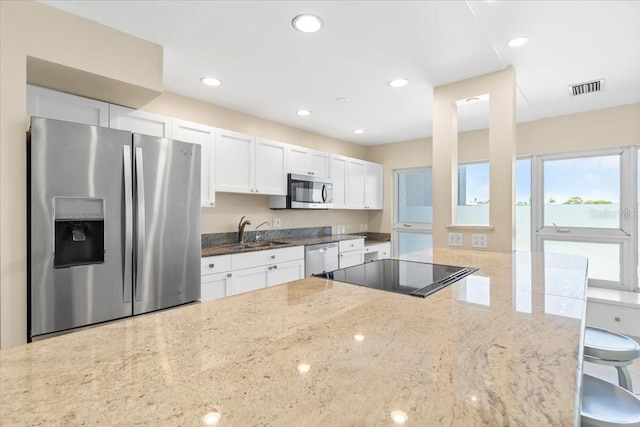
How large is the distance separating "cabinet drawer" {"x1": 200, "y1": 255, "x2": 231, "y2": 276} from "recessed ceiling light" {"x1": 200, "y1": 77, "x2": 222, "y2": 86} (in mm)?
1537

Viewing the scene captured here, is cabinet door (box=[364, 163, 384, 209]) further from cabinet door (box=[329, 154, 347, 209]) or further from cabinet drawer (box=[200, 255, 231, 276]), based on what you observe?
cabinet drawer (box=[200, 255, 231, 276])

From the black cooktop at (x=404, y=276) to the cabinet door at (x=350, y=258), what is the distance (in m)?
2.30

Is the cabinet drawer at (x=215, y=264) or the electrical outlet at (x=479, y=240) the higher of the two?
the electrical outlet at (x=479, y=240)

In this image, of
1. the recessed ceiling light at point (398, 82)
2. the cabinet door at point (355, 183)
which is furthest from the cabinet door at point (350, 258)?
the recessed ceiling light at point (398, 82)

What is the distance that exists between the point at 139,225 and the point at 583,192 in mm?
4593

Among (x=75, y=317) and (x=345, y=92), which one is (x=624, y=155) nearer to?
(x=345, y=92)

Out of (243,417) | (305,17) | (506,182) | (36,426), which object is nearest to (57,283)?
(36,426)

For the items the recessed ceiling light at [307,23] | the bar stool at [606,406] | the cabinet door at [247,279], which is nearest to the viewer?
the bar stool at [606,406]

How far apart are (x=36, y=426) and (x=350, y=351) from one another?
0.56m

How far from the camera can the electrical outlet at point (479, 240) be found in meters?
2.57

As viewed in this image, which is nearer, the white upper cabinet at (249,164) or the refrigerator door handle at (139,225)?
the refrigerator door handle at (139,225)

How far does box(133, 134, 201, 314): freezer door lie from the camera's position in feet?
6.64

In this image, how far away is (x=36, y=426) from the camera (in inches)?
18.4

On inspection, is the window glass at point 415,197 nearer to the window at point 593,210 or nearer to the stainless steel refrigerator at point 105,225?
the window at point 593,210
